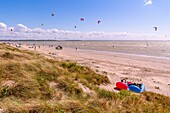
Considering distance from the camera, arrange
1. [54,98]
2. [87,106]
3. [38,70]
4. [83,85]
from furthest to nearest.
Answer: [38,70] < [83,85] < [54,98] < [87,106]

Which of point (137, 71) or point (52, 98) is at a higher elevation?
point (52, 98)

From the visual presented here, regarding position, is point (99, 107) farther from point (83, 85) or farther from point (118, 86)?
point (118, 86)

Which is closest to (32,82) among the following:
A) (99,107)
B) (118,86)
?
(99,107)

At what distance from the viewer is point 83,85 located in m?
7.71

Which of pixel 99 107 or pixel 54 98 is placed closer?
pixel 99 107

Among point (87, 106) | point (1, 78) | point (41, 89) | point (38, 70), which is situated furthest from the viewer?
point (38, 70)

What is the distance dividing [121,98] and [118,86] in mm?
4040

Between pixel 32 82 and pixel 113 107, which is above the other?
pixel 32 82

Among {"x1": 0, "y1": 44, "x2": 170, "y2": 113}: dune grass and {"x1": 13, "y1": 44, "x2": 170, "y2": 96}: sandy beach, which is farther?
{"x1": 13, "y1": 44, "x2": 170, "y2": 96}: sandy beach

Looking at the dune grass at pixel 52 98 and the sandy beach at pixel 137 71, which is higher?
the dune grass at pixel 52 98

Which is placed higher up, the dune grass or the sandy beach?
the dune grass

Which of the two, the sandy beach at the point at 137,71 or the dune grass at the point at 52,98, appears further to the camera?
the sandy beach at the point at 137,71

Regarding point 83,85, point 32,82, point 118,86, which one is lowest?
point 118,86

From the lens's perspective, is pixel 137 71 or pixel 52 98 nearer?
pixel 52 98
